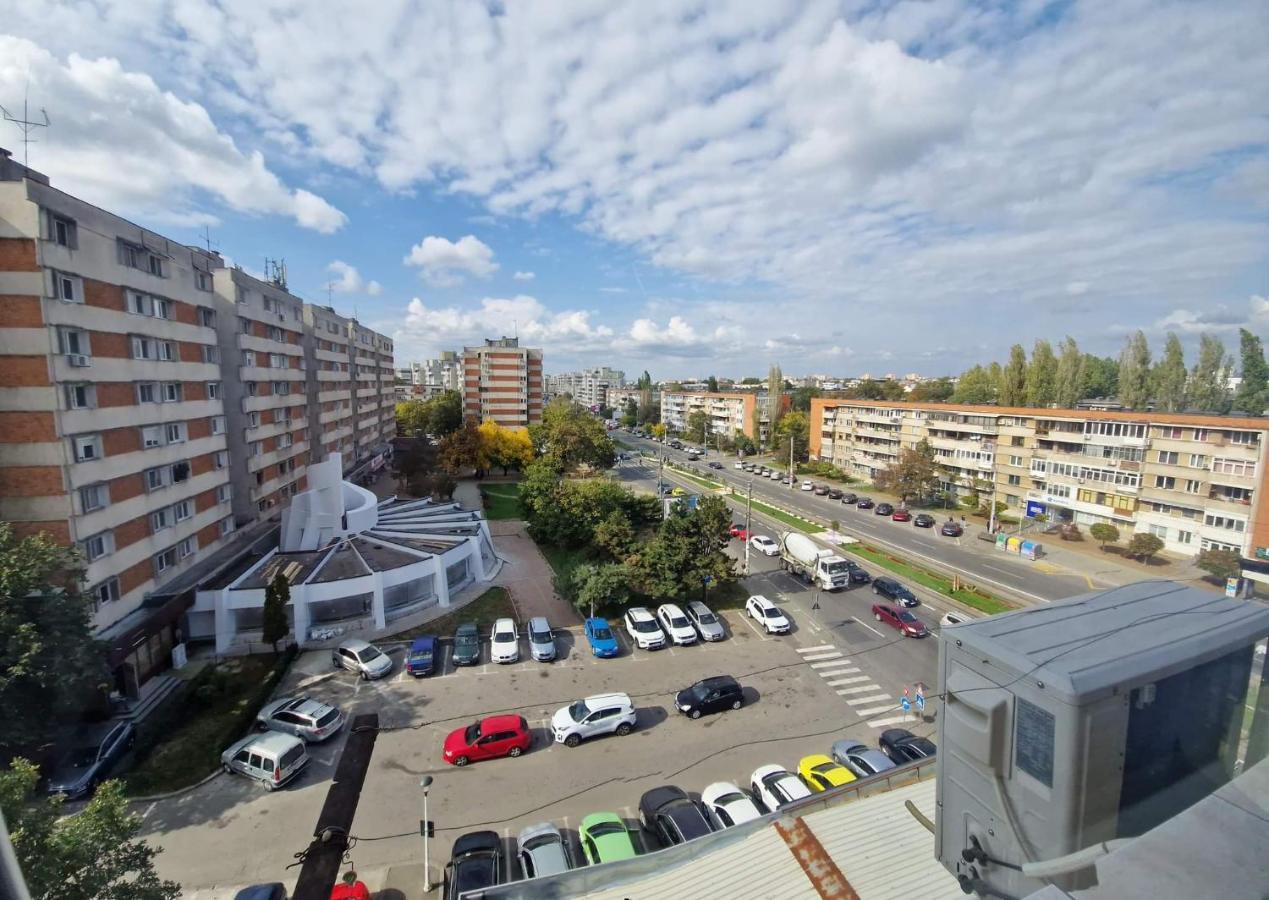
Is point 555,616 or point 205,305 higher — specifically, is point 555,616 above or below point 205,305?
below

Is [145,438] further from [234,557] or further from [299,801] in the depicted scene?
[299,801]

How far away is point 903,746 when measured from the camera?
13406 mm

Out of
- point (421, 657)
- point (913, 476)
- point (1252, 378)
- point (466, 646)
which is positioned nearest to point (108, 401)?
point (421, 657)

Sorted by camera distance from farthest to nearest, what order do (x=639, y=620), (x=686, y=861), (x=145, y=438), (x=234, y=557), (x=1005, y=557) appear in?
1. (x=1005, y=557)
2. (x=234, y=557)
3. (x=639, y=620)
4. (x=145, y=438)
5. (x=686, y=861)

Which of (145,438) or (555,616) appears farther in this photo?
(555,616)

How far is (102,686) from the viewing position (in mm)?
14336

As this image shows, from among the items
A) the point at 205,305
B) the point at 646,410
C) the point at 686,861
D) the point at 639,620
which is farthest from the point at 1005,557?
the point at 646,410

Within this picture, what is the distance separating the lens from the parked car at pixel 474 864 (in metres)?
9.52

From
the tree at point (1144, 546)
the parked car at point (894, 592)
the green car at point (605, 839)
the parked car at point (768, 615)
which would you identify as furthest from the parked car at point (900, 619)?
the tree at point (1144, 546)

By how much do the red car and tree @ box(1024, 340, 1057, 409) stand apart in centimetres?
5102

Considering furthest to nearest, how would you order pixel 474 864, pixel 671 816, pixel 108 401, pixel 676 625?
pixel 676 625
pixel 108 401
pixel 671 816
pixel 474 864

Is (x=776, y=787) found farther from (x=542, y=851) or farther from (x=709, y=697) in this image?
(x=542, y=851)

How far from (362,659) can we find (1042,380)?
5422cm

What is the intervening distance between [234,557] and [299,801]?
12.9 metres
